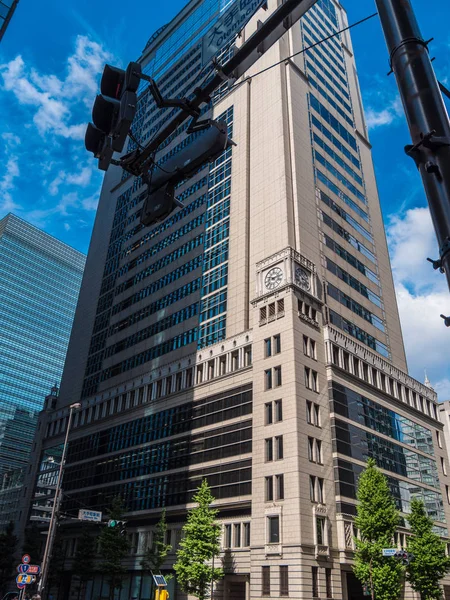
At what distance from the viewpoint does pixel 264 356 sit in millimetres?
54500

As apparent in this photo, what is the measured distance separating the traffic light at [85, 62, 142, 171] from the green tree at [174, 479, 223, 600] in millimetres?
44274

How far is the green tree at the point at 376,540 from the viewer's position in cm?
4041

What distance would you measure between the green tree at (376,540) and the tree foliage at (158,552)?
19689 millimetres

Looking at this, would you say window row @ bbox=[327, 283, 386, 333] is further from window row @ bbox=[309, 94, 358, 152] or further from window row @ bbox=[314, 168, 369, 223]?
window row @ bbox=[309, 94, 358, 152]

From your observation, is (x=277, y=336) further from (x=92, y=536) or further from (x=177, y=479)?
(x=92, y=536)

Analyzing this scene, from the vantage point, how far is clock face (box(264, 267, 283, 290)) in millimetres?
57406

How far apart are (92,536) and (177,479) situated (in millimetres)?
18167

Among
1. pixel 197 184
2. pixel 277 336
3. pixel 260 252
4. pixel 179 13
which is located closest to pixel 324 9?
pixel 179 13

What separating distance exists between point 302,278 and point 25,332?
14737cm

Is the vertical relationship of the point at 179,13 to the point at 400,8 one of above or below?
above

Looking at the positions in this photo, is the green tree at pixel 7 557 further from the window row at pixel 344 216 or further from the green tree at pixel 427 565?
the window row at pixel 344 216

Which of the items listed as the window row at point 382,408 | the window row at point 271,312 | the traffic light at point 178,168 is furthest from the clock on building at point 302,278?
the traffic light at point 178,168

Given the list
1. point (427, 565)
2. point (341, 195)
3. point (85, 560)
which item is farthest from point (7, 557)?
point (341, 195)

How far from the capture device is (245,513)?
50406 mm
